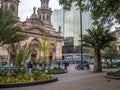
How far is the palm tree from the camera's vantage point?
32528 millimetres

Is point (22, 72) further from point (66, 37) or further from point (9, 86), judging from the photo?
point (66, 37)

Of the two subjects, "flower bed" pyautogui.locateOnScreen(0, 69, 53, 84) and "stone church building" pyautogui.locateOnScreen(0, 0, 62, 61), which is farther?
"stone church building" pyautogui.locateOnScreen(0, 0, 62, 61)

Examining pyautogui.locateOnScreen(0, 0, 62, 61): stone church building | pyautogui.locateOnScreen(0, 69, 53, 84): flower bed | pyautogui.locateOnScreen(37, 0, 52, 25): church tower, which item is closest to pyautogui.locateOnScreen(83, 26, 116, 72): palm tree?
pyautogui.locateOnScreen(0, 69, 53, 84): flower bed

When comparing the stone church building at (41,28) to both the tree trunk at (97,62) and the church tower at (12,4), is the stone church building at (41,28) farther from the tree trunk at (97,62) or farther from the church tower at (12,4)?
the tree trunk at (97,62)

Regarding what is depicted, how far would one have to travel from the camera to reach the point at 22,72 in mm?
19047

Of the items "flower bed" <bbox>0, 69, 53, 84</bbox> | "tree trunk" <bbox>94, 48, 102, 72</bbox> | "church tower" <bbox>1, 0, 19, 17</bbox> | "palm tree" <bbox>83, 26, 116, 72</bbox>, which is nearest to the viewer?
"flower bed" <bbox>0, 69, 53, 84</bbox>

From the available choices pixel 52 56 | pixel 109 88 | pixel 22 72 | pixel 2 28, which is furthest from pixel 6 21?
pixel 52 56

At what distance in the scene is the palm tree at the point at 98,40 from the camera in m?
32.5

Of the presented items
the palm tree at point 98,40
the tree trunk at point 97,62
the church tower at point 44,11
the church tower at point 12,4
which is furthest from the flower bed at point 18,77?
the church tower at point 44,11

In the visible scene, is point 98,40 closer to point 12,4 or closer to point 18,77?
point 18,77

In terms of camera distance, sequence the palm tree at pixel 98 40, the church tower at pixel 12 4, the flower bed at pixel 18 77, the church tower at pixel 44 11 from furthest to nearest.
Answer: the church tower at pixel 44 11 < the church tower at pixel 12 4 < the palm tree at pixel 98 40 < the flower bed at pixel 18 77

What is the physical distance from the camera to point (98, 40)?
109ft

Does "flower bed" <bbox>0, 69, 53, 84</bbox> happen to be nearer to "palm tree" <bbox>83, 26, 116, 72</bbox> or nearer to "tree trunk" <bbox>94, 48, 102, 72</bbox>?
"tree trunk" <bbox>94, 48, 102, 72</bbox>

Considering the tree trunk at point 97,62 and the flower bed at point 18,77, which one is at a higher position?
the tree trunk at point 97,62
